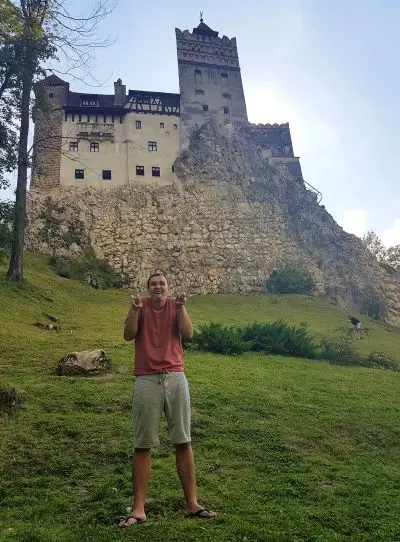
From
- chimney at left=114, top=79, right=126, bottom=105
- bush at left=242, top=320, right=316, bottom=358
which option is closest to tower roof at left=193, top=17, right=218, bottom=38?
chimney at left=114, top=79, right=126, bottom=105

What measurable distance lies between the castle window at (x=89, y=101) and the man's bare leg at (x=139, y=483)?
3966cm

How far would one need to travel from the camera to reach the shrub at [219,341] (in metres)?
13.6

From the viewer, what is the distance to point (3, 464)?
5.41 metres

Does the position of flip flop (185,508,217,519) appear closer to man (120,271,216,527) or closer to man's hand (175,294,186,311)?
man (120,271,216,527)

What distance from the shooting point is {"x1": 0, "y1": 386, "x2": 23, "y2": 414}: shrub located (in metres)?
6.85

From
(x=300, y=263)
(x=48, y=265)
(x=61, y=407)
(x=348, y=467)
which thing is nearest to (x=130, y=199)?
(x=48, y=265)

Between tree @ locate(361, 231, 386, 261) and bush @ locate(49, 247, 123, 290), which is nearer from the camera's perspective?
bush @ locate(49, 247, 123, 290)

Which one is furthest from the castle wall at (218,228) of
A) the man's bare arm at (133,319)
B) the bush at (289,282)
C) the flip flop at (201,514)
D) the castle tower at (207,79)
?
the flip flop at (201,514)

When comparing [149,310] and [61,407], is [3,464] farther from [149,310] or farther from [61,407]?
[149,310]

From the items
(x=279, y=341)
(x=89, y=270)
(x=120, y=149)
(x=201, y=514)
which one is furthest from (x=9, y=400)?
(x=120, y=149)

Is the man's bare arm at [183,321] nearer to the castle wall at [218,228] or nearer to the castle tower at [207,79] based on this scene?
the castle wall at [218,228]

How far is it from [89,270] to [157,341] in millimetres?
26055

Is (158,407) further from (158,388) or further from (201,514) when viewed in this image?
(201,514)

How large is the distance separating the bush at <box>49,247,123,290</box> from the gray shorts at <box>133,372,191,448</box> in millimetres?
24280
